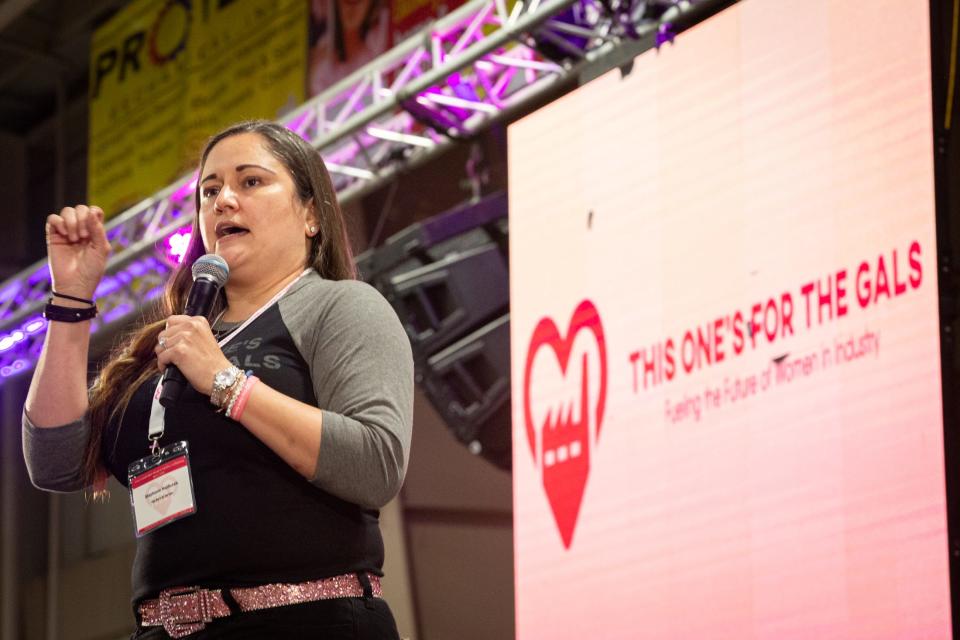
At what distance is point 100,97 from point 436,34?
2.51 m

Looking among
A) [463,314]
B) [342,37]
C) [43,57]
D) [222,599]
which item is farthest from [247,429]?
[43,57]

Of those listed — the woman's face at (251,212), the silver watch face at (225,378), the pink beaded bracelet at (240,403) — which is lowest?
the pink beaded bracelet at (240,403)

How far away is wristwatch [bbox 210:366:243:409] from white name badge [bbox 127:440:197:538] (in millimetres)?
88

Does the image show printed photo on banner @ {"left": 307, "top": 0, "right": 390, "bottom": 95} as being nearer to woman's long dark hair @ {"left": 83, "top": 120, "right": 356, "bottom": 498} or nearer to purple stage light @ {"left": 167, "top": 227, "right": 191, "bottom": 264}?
purple stage light @ {"left": 167, "top": 227, "right": 191, "bottom": 264}

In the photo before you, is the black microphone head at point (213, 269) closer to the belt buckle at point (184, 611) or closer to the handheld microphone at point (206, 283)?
the handheld microphone at point (206, 283)

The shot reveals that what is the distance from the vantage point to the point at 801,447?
118 inches

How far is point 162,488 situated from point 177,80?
4.77 metres

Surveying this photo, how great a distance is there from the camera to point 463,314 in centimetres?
444

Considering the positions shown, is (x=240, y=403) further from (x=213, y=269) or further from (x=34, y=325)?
(x=34, y=325)

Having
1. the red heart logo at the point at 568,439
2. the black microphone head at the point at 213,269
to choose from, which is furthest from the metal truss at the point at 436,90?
the black microphone head at the point at 213,269

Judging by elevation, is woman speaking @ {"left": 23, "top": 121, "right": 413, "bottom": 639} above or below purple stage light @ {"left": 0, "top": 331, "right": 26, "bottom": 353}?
below

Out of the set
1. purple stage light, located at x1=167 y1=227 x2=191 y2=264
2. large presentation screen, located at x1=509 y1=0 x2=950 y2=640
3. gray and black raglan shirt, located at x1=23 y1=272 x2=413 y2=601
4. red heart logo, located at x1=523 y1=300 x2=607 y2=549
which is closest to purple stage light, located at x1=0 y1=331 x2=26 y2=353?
large presentation screen, located at x1=509 y1=0 x2=950 y2=640

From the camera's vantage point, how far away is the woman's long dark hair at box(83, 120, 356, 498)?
1589 millimetres

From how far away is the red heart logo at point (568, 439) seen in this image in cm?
358
